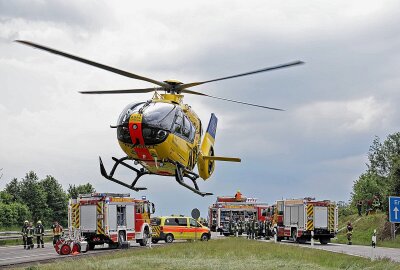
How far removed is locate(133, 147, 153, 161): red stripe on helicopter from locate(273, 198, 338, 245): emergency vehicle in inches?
835

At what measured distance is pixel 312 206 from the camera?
39.8 metres

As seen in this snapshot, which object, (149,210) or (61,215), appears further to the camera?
(61,215)

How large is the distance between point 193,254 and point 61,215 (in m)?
58.0

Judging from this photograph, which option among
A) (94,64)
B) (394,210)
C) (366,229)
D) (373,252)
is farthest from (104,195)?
(366,229)

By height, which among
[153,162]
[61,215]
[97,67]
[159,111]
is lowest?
[61,215]

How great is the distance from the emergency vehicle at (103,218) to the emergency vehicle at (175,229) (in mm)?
5154

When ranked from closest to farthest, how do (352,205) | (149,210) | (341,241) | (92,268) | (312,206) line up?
(92,268) → (149,210) → (312,206) → (341,241) → (352,205)

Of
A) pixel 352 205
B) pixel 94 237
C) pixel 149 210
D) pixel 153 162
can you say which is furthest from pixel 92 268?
pixel 352 205

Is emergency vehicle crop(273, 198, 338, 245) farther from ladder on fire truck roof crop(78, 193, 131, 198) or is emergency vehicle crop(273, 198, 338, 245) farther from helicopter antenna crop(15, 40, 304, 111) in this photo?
helicopter antenna crop(15, 40, 304, 111)

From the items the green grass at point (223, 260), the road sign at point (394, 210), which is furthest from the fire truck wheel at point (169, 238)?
the road sign at point (394, 210)

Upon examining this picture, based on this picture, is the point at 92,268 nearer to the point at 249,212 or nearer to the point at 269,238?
the point at 269,238

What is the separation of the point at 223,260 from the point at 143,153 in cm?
488

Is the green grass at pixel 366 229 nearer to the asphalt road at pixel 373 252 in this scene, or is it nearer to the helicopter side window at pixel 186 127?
the asphalt road at pixel 373 252

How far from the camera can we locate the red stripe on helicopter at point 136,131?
19.1 metres
